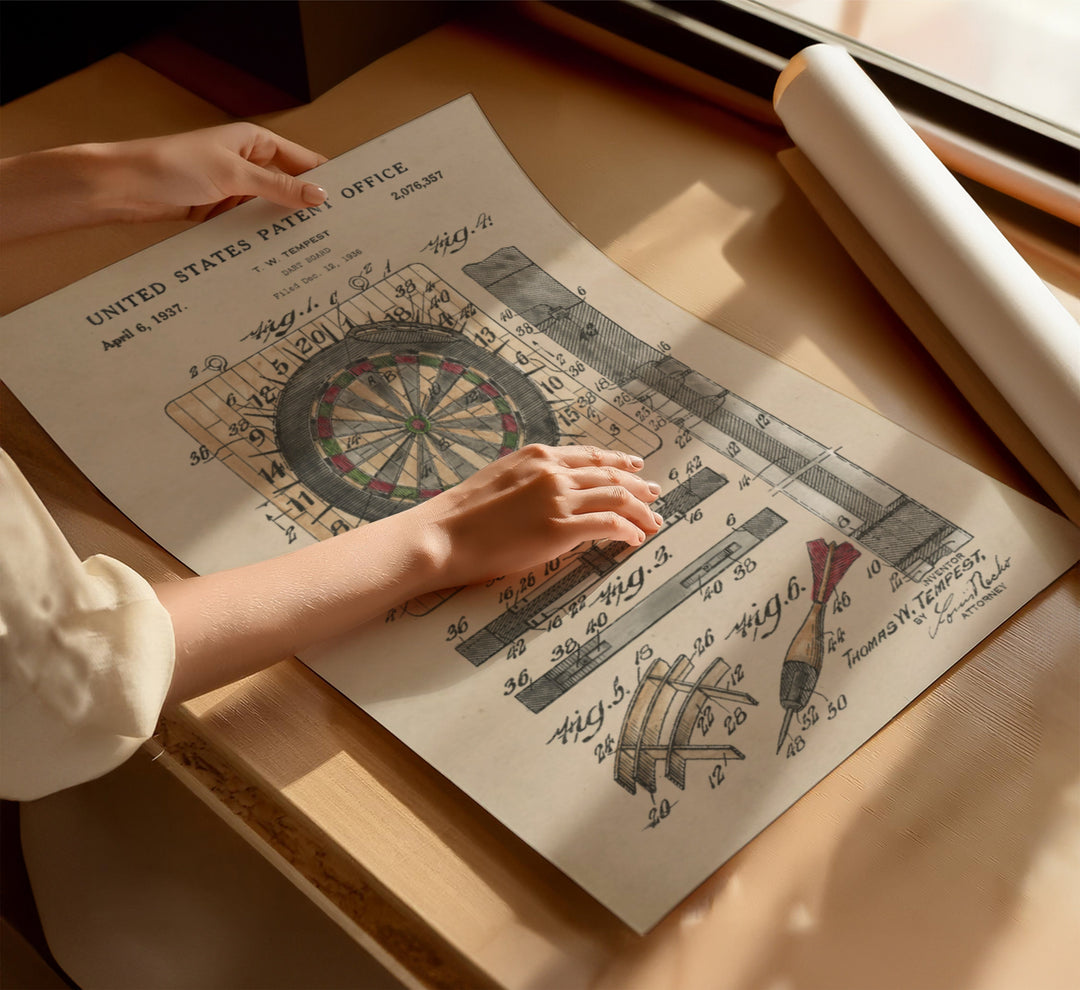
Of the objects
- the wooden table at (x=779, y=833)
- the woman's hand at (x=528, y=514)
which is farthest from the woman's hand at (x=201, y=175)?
the woman's hand at (x=528, y=514)

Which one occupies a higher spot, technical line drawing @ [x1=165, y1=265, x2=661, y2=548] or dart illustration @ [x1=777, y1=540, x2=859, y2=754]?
technical line drawing @ [x1=165, y1=265, x2=661, y2=548]

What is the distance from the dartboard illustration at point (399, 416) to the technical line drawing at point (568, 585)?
0.27 ft

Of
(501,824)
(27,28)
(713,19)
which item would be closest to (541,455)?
(501,824)

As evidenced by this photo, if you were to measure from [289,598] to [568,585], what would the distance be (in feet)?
0.47

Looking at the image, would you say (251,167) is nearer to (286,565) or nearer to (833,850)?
(286,565)

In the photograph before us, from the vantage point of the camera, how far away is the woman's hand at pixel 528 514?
520 mm

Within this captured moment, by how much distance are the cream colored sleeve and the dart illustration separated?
0.95ft

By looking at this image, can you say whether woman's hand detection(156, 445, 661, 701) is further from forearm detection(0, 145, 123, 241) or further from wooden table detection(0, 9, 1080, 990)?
forearm detection(0, 145, 123, 241)

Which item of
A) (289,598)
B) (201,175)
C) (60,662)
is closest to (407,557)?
(289,598)

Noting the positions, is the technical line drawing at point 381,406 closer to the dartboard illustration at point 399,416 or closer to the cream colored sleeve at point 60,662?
the dartboard illustration at point 399,416

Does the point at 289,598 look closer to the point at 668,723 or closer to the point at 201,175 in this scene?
the point at 668,723

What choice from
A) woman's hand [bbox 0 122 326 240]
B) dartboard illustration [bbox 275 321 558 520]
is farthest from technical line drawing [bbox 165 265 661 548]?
woman's hand [bbox 0 122 326 240]

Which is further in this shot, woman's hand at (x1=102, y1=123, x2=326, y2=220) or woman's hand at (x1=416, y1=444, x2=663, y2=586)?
woman's hand at (x1=102, y1=123, x2=326, y2=220)

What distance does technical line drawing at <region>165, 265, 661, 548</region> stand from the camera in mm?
563
